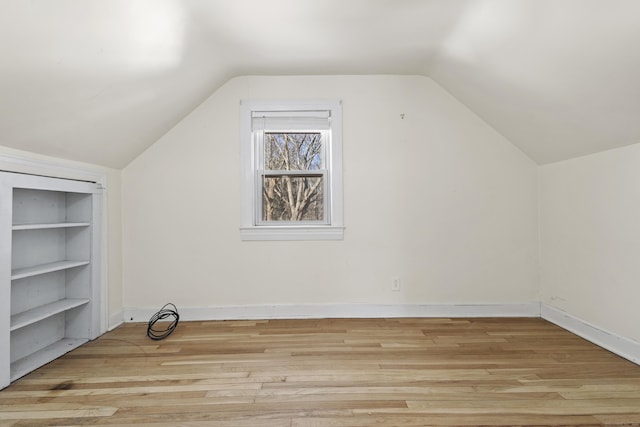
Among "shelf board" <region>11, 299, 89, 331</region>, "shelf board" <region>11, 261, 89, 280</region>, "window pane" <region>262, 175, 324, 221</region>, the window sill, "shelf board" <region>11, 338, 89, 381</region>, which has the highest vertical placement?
"window pane" <region>262, 175, 324, 221</region>

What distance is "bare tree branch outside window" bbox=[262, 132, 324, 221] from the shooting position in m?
3.11

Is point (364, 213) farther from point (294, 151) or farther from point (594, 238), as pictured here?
point (594, 238)

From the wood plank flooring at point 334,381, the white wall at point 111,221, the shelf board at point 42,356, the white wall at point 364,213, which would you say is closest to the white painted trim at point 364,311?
the white wall at point 364,213

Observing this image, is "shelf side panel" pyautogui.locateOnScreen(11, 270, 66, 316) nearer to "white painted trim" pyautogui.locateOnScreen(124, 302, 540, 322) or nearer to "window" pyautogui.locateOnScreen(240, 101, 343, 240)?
"white painted trim" pyautogui.locateOnScreen(124, 302, 540, 322)

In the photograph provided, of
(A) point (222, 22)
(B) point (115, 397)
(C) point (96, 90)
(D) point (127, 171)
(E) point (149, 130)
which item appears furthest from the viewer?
(D) point (127, 171)

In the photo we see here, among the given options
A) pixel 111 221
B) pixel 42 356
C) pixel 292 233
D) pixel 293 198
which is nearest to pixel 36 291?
pixel 42 356

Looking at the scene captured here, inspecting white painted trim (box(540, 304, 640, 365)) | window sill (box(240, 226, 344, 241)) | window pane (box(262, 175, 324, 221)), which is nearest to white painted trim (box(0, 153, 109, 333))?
window sill (box(240, 226, 344, 241))

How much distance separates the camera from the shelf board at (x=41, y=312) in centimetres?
197

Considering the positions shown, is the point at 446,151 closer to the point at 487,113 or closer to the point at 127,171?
the point at 487,113

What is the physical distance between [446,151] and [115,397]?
3053 mm

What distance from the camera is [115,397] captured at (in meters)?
1.77

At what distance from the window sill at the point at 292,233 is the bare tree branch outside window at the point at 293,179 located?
149 millimetres

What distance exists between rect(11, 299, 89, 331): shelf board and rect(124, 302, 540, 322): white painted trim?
0.85 m

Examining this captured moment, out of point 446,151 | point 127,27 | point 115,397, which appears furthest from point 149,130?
point 446,151
